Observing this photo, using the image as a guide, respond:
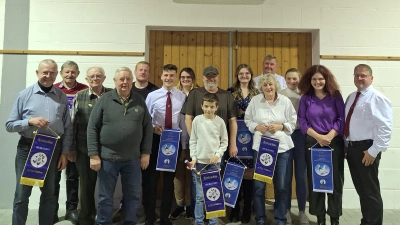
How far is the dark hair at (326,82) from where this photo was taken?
9.32ft

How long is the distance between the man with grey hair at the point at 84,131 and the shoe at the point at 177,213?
0.94m

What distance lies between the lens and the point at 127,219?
2.60m

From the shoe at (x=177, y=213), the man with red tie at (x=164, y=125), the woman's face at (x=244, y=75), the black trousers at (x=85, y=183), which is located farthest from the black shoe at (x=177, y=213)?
the woman's face at (x=244, y=75)

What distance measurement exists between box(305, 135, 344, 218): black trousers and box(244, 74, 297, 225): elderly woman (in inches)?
9.4

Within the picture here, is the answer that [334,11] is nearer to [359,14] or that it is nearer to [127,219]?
[359,14]

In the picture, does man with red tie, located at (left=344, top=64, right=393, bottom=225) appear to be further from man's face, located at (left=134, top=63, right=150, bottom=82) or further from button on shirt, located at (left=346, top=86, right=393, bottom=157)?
man's face, located at (left=134, top=63, right=150, bottom=82)

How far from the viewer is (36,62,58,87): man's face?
245 centimetres

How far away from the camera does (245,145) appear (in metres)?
3.06

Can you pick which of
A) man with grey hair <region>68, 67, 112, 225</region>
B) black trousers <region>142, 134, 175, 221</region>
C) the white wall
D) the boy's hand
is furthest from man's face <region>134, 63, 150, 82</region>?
the boy's hand

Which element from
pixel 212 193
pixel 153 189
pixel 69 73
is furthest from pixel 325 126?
pixel 69 73

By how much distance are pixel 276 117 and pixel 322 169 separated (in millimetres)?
675

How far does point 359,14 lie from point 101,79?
3.55 meters

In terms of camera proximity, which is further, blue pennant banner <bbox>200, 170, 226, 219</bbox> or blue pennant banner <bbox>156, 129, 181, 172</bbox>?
blue pennant banner <bbox>156, 129, 181, 172</bbox>

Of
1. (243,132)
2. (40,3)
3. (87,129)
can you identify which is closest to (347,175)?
(243,132)
